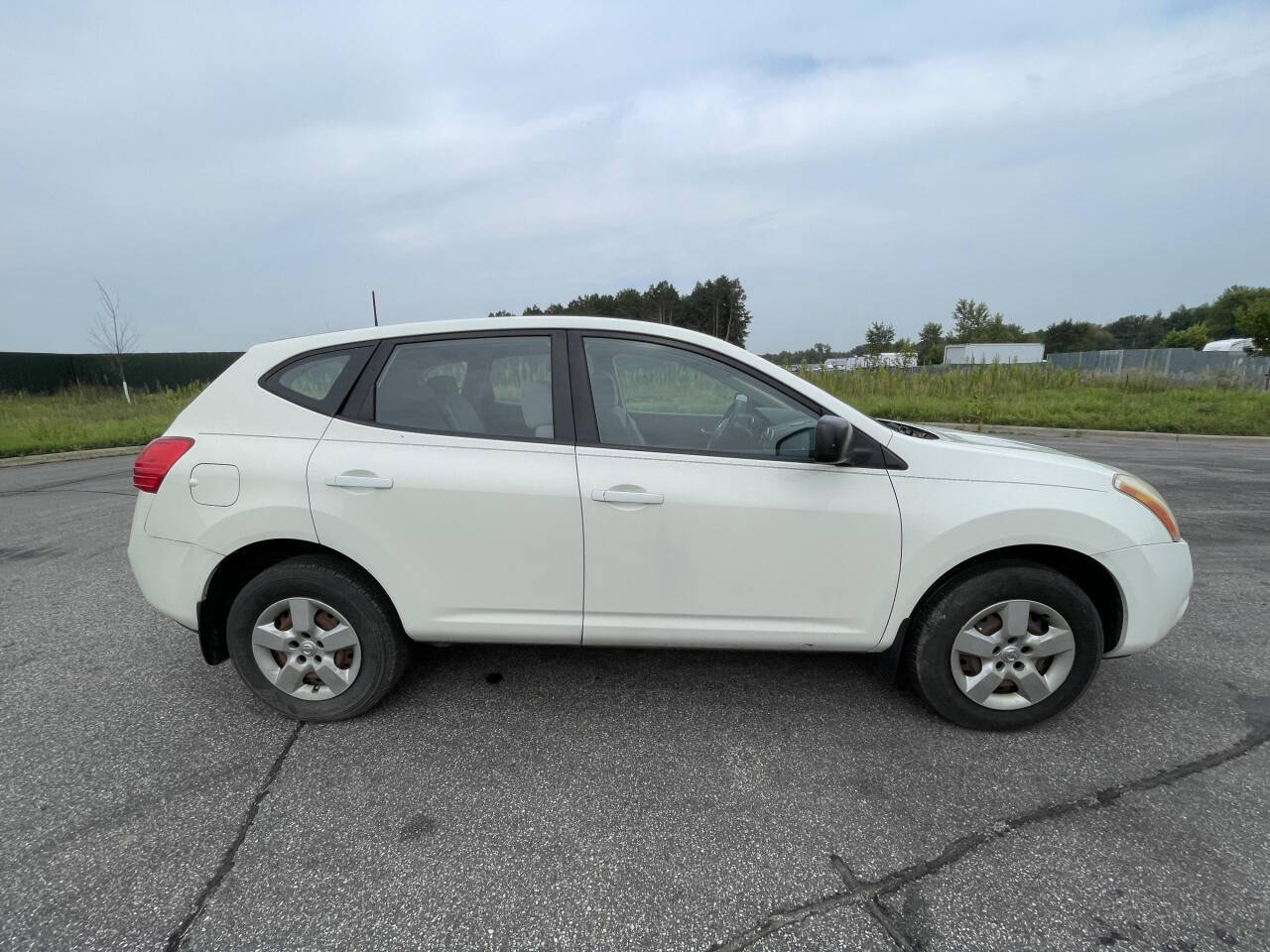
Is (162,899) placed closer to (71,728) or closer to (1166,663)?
(71,728)

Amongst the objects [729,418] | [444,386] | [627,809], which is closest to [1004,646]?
[729,418]

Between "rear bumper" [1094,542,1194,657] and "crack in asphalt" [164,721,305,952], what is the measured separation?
3.26 metres

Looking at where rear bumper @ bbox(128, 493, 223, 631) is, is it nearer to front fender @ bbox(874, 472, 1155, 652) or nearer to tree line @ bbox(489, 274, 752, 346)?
front fender @ bbox(874, 472, 1155, 652)

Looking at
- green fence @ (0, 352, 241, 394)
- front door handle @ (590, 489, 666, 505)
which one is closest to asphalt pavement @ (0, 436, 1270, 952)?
front door handle @ (590, 489, 666, 505)

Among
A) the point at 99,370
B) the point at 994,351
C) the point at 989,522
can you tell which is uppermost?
the point at 994,351

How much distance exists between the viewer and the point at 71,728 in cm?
259

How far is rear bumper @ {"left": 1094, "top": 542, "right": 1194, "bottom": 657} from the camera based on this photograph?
7.84 feet

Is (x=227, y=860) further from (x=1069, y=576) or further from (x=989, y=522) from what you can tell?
(x=1069, y=576)

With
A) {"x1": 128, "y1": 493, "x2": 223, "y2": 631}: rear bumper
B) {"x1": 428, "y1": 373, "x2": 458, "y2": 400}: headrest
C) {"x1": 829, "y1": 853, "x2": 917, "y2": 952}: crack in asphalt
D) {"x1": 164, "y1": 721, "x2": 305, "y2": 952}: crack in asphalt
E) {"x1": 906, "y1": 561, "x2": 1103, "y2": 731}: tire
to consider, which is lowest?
{"x1": 829, "y1": 853, "x2": 917, "y2": 952}: crack in asphalt

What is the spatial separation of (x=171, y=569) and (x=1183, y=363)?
35014 mm

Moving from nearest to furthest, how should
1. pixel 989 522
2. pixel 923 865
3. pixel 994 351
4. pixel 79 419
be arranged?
pixel 923 865 < pixel 989 522 < pixel 79 419 < pixel 994 351

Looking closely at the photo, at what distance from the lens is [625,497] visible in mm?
2346

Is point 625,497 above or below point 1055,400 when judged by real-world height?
above

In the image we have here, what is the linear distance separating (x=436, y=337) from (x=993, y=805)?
2.80 metres
